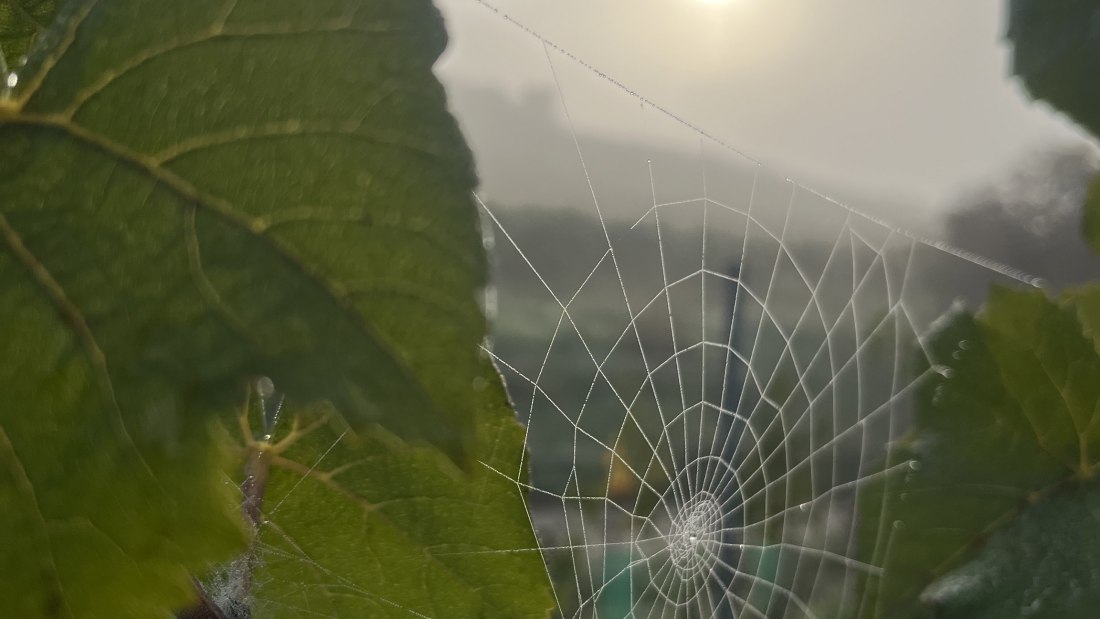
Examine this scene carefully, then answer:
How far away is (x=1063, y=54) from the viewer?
27cm

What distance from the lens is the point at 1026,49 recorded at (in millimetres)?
275

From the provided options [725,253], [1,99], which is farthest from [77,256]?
[725,253]

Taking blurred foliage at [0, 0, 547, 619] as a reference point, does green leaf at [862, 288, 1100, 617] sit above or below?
below

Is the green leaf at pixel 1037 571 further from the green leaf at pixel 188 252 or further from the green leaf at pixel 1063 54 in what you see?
the green leaf at pixel 188 252

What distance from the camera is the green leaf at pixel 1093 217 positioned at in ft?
1.10

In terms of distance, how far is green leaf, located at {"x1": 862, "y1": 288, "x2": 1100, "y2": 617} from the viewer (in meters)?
0.28

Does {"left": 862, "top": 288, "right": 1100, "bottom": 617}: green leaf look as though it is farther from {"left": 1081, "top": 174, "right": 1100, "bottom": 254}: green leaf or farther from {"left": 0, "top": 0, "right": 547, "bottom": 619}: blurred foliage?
{"left": 0, "top": 0, "right": 547, "bottom": 619}: blurred foliage

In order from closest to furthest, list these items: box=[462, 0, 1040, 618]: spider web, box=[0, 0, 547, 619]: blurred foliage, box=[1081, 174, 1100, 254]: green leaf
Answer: box=[0, 0, 547, 619]: blurred foliage → box=[462, 0, 1040, 618]: spider web → box=[1081, 174, 1100, 254]: green leaf

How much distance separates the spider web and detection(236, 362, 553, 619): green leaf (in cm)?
1

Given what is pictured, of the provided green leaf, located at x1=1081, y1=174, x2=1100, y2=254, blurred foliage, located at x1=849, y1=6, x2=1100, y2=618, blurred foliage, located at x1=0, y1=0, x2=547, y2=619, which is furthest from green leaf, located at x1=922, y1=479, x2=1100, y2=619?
blurred foliage, located at x1=0, y1=0, x2=547, y2=619

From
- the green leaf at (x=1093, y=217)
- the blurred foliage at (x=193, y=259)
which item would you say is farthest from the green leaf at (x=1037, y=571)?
the blurred foliage at (x=193, y=259)

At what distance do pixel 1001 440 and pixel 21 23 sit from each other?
0.98 ft

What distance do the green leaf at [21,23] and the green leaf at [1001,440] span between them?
0.27m

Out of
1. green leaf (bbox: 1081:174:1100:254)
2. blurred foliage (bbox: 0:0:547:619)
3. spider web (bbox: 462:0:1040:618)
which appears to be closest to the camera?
blurred foliage (bbox: 0:0:547:619)
